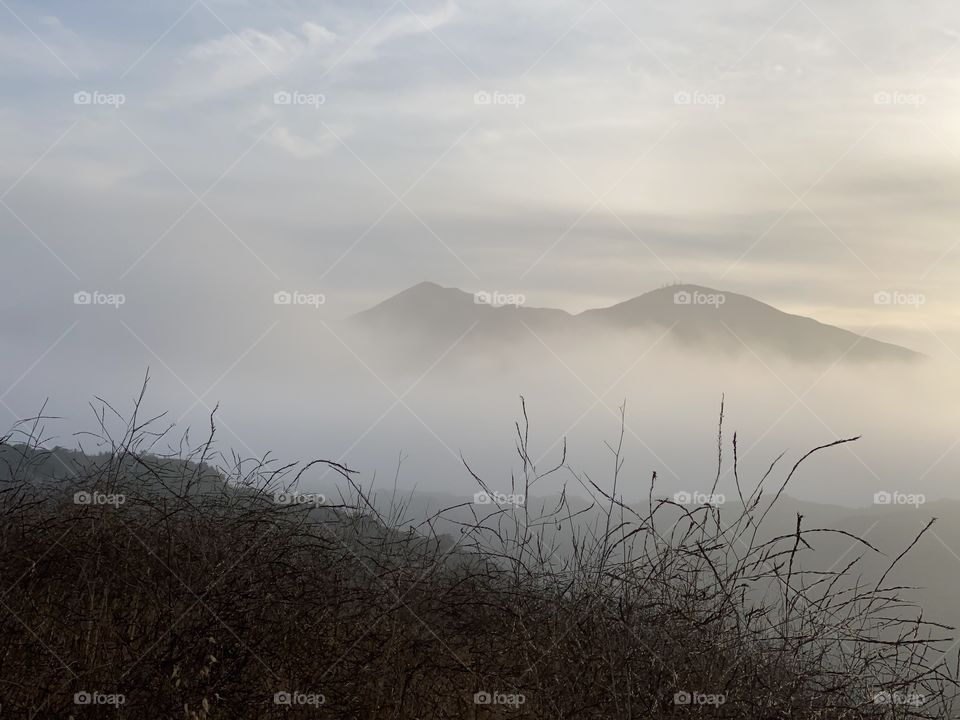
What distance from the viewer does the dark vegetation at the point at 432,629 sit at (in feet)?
13.3

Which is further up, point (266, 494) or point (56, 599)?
point (266, 494)

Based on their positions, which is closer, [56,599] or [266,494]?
[56,599]

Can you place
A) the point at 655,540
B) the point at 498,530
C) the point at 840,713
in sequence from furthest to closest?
the point at 498,530 < the point at 655,540 < the point at 840,713

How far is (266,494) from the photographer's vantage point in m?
6.41

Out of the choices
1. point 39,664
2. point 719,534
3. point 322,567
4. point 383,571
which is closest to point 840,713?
point 719,534

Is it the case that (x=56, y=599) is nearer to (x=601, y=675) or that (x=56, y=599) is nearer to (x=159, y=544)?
(x=159, y=544)

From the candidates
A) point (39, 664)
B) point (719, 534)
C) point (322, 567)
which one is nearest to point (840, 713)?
point (719, 534)

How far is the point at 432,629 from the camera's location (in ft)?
17.1

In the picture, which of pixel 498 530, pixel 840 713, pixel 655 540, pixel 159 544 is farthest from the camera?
pixel 498 530

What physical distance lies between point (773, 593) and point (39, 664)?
12.6 ft

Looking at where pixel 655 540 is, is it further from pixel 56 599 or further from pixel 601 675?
pixel 56 599

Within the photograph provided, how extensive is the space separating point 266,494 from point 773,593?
3618mm

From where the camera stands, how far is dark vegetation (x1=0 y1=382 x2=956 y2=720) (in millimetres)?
4051

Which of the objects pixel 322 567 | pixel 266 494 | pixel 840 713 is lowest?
pixel 840 713
